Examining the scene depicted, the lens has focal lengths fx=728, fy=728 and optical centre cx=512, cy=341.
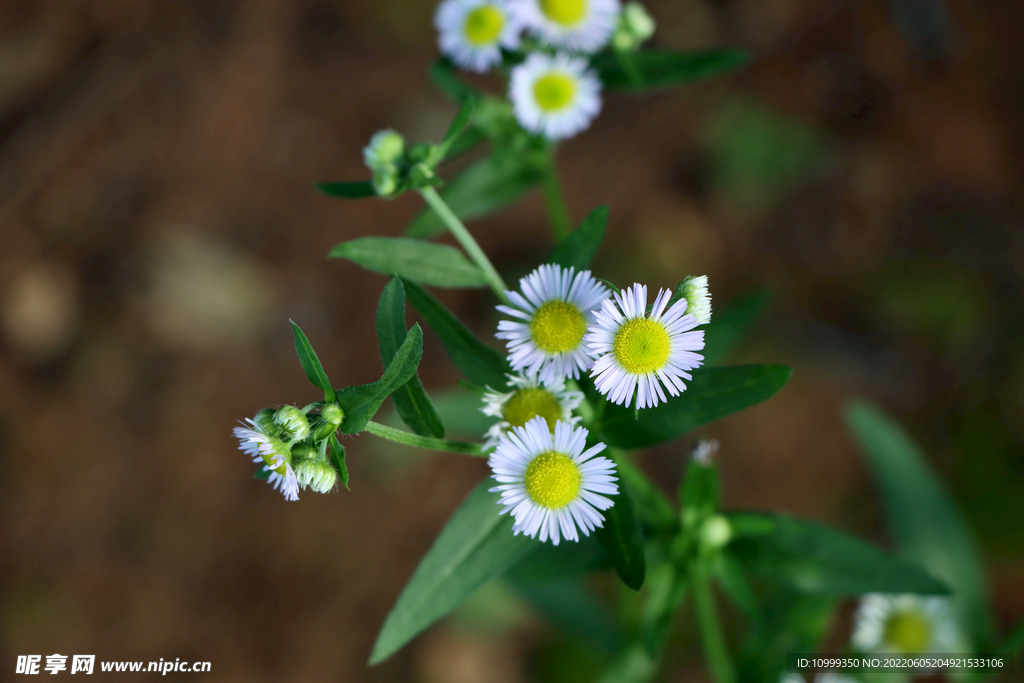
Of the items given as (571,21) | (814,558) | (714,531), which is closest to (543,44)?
(571,21)

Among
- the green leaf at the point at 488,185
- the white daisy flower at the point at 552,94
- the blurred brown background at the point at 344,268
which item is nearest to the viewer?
the white daisy flower at the point at 552,94

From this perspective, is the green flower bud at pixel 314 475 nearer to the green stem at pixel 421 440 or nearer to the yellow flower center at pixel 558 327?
the green stem at pixel 421 440

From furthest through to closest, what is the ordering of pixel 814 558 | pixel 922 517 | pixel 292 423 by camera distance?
1. pixel 922 517
2. pixel 814 558
3. pixel 292 423

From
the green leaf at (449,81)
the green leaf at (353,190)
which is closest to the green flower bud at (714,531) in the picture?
the green leaf at (353,190)

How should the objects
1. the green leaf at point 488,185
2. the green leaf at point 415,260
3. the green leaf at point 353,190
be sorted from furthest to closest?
1. the green leaf at point 488,185
2. the green leaf at point 353,190
3. the green leaf at point 415,260

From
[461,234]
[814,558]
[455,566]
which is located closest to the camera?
[455,566]

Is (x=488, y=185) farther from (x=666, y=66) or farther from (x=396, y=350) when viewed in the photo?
(x=396, y=350)

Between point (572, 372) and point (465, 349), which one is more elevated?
point (465, 349)

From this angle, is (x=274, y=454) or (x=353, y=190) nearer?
(x=274, y=454)
